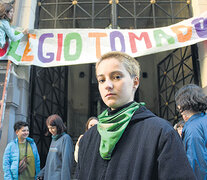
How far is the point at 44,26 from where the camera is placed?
789 cm

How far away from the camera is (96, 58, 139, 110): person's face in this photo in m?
1.20

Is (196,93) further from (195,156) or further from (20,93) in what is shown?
(20,93)

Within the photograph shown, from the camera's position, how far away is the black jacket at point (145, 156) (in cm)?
99

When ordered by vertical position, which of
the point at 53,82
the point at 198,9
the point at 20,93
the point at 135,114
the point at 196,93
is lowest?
the point at 135,114

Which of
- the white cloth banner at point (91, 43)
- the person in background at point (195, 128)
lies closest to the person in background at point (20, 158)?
the white cloth banner at point (91, 43)

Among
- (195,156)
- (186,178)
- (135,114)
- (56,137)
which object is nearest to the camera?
(186,178)

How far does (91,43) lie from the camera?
5.43 metres

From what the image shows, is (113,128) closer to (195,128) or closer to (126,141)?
(126,141)

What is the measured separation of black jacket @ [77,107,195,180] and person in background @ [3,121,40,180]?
10.1 feet

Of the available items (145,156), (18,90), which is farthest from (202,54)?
(145,156)

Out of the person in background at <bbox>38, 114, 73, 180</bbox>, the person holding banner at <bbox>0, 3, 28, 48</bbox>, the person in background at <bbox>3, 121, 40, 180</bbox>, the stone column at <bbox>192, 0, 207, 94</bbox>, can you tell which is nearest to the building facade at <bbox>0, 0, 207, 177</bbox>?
the stone column at <bbox>192, 0, 207, 94</bbox>

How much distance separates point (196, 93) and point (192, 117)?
0.25 meters

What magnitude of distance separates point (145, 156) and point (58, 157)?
114 inches

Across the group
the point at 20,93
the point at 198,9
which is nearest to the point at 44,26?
the point at 20,93
